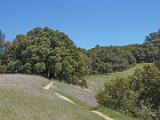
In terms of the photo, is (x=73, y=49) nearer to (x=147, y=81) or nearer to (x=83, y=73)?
(x=83, y=73)

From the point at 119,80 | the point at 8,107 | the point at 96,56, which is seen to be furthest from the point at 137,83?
the point at 96,56

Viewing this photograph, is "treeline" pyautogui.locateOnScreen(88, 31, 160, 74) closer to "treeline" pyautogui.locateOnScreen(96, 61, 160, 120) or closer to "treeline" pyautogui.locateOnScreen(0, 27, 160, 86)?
"treeline" pyautogui.locateOnScreen(0, 27, 160, 86)

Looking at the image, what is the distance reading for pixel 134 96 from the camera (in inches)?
1681

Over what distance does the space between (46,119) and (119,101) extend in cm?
2084

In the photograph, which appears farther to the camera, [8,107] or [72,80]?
[72,80]

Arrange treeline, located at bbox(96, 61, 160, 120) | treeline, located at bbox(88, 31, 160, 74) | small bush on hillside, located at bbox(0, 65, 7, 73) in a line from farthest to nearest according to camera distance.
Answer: treeline, located at bbox(88, 31, 160, 74) < small bush on hillside, located at bbox(0, 65, 7, 73) < treeline, located at bbox(96, 61, 160, 120)

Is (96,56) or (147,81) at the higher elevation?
(96,56)

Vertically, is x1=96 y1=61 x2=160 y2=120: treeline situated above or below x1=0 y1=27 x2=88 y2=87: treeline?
below

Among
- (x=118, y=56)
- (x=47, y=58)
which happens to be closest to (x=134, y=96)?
(x=47, y=58)

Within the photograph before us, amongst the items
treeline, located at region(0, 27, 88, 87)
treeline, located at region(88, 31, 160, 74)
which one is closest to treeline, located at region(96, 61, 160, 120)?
treeline, located at region(0, 27, 88, 87)

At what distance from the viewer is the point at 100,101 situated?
42.2m

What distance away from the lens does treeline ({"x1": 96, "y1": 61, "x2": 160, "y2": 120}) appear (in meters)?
40.1

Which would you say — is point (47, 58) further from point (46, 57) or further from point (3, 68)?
point (3, 68)

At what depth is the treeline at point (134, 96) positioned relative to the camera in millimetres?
40094
